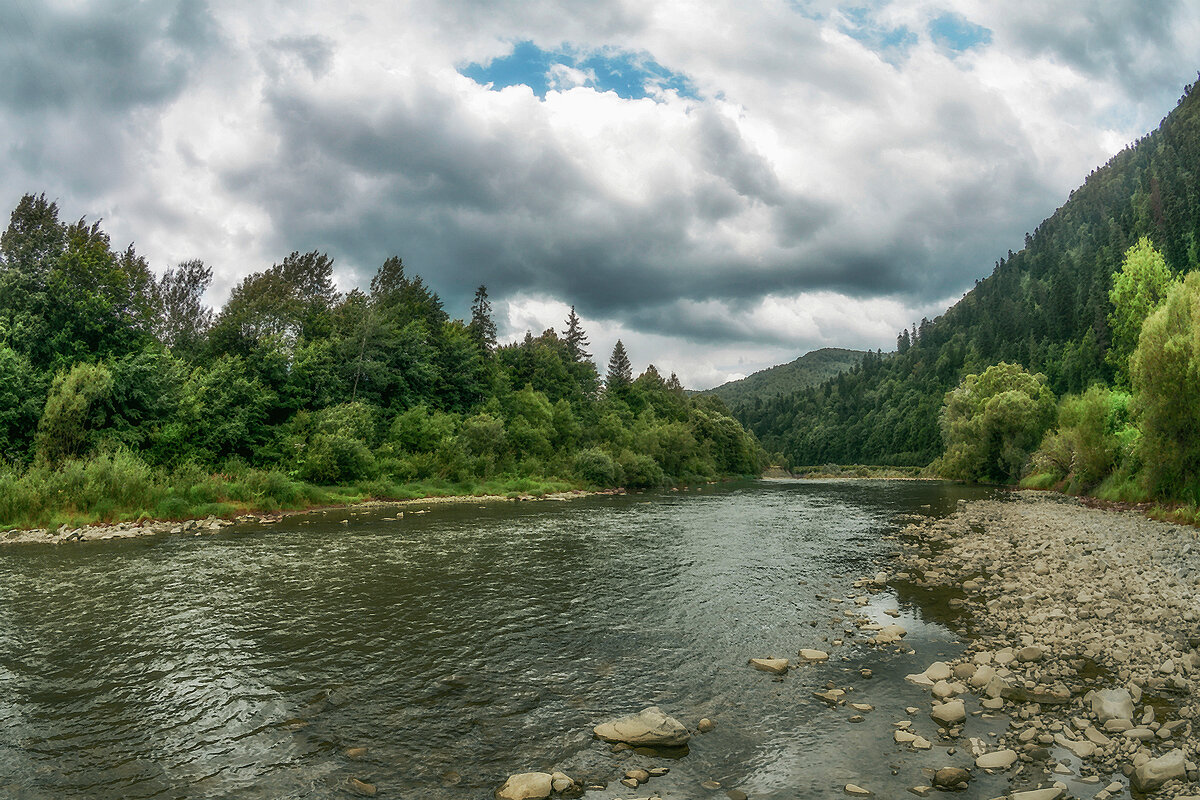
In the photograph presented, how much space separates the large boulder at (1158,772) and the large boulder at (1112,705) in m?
1.69

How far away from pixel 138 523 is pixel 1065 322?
197154 mm

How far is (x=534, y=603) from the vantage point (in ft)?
59.2

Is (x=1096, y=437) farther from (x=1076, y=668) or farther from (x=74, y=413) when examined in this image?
(x=74, y=413)

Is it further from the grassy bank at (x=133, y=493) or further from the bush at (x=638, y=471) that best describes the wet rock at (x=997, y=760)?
the bush at (x=638, y=471)

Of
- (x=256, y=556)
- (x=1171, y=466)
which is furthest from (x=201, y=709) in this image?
(x=1171, y=466)

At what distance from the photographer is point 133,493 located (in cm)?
3550

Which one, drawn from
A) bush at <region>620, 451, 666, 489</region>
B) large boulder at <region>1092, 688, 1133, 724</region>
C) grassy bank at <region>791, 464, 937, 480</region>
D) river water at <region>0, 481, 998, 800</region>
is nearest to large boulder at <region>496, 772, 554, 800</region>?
river water at <region>0, 481, 998, 800</region>

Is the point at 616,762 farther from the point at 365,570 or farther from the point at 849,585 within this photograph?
the point at 365,570

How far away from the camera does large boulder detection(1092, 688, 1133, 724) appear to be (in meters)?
9.25

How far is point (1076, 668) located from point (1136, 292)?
168 ft

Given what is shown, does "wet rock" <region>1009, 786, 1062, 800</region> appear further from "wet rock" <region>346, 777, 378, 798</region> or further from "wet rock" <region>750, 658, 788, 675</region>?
"wet rock" <region>346, 777, 378, 798</region>

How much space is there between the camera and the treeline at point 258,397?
3744cm

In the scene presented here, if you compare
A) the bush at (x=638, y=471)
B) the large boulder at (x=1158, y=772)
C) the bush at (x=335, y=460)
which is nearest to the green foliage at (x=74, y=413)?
the bush at (x=335, y=460)

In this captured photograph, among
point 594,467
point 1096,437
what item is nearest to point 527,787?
point 1096,437
